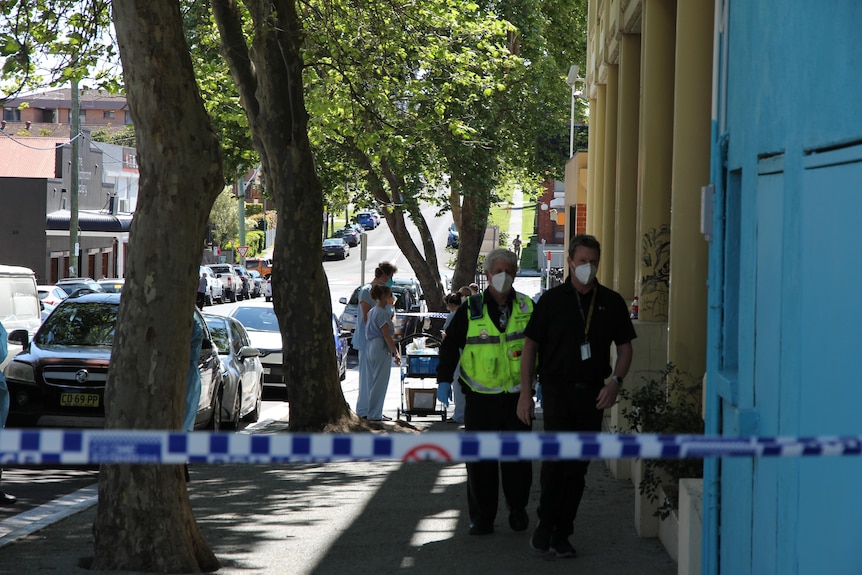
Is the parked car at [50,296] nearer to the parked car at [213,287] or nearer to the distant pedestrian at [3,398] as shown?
the distant pedestrian at [3,398]

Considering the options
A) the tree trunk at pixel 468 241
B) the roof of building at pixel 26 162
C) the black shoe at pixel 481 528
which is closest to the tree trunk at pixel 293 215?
the black shoe at pixel 481 528

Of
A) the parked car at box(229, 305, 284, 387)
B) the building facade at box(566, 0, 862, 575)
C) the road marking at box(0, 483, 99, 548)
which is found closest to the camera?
the building facade at box(566, 0, 862, 575)

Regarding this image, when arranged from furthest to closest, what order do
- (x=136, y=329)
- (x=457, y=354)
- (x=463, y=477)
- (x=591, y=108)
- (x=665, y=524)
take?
(x=591, y=108)
(x=463, y=477)
(x=457, y=354)
(x=665, y=524)
(x=136, y=329)

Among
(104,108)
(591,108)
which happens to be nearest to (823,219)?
(591,108)

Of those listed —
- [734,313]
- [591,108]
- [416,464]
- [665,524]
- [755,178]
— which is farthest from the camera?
[591,108]

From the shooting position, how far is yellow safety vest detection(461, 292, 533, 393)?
8.29m

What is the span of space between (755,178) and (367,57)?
13.7 m

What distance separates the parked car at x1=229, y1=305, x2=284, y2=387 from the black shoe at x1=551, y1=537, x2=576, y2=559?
13366 millimetres

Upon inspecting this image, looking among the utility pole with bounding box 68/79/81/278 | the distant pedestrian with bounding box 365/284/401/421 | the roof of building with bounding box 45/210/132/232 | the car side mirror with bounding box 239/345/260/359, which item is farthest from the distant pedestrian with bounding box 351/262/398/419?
the roof of building with bounding box 45/210/132/232

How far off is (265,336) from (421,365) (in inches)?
244

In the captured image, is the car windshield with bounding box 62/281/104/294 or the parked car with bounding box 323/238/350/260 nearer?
the car windshield with bounding box 62/281/104/294

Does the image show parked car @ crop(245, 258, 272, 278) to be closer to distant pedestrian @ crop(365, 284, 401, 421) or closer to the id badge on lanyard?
distant pedestrian @ crop(365, 284, 401, 421)

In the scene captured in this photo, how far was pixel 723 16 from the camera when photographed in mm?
6145

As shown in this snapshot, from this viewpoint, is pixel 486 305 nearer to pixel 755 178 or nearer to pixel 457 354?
pixel 457 354
